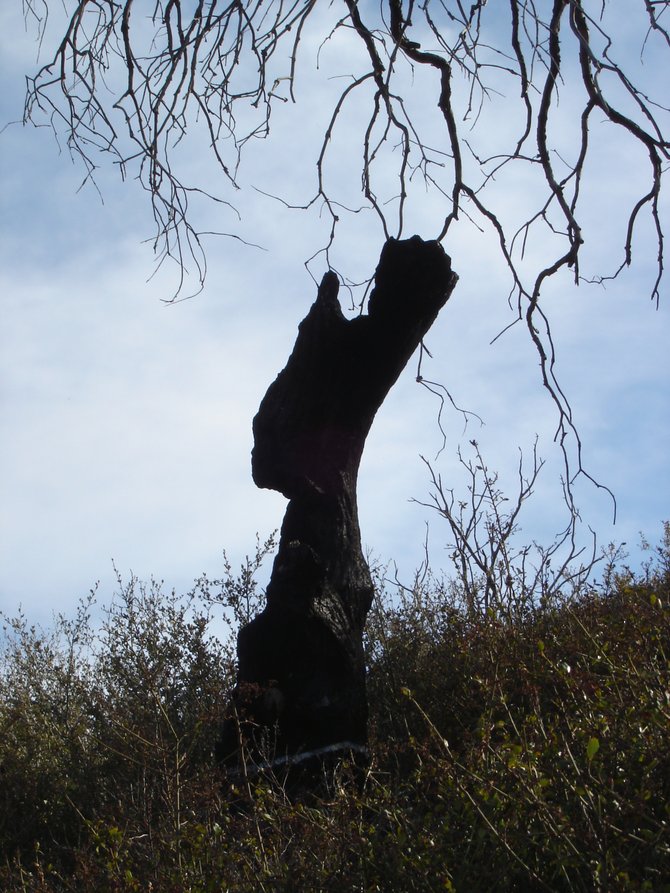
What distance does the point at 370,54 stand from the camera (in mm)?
4398

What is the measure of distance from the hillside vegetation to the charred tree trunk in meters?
0.39

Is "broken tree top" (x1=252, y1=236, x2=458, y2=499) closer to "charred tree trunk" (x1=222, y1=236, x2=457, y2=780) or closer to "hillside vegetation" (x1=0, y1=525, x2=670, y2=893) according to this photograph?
"charred tree trunk" (x1=222, y1=236, x2=457, y2=780)

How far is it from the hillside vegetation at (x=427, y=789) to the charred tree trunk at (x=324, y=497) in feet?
1.27

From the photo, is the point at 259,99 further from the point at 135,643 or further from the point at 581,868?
the point at 135,643

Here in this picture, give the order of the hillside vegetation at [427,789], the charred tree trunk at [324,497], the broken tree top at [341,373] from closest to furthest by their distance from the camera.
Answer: the hillside vegetation at [427,789] → the charred tree trunk at [324,497] → the broken tree top at [341,373]

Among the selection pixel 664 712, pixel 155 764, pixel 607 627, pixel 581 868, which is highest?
pixel 607 627

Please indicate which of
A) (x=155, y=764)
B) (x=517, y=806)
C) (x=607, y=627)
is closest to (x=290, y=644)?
(x=155, y=764)

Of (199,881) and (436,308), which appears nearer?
(199,881)

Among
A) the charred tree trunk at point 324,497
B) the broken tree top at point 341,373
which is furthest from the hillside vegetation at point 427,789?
the broken tree top at point 341,373

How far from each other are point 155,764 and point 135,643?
2.18m

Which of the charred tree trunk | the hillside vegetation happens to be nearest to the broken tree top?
the charred tree trunk

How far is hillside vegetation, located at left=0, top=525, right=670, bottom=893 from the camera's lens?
279 cm

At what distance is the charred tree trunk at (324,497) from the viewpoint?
4.88 metres

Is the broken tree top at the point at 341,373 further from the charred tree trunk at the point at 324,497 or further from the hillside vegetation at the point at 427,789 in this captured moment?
the hillside vegetation at the point at 427,789
